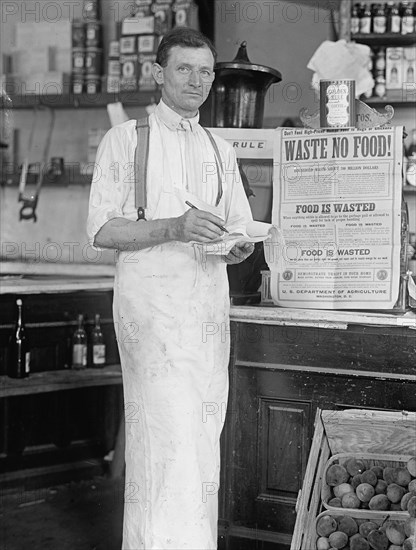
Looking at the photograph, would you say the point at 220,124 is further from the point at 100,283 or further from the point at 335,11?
the point at 335,11

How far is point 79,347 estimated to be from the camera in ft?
12.6

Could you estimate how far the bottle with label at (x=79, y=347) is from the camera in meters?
3.83

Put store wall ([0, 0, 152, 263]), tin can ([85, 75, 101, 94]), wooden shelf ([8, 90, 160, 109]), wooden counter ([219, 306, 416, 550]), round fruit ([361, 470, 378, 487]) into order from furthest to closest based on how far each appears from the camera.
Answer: store wall ([0, 0, 152, 263]) → tin can ([85, 75, 101, 94]) → wooden shelf ([8, 90, 160, 109]) → wooden counter ([219, 306, 416, 550]) → round fruit ([361, 470, 378, 487])

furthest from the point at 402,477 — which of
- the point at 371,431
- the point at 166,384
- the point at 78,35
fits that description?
the point at 78,35

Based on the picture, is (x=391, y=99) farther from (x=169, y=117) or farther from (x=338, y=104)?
(x=169, y=117)

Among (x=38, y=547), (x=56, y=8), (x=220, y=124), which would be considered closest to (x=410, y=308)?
(x=220, y=124)

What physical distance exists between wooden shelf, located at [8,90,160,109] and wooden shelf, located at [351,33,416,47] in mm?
1194

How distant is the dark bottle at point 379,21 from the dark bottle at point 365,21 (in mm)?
32

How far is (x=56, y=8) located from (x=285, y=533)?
382 cm

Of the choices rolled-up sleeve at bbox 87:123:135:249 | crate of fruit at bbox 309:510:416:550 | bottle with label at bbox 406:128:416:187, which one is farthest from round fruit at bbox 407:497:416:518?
bottle with label at bbox 406:128:416:187

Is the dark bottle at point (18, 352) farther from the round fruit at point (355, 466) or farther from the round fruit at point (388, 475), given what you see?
the round fruit at point (388, 475)

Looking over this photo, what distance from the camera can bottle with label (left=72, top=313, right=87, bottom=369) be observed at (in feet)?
12.6

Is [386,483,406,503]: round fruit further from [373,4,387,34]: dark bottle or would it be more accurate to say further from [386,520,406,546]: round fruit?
[373,4,387,34]: dark bottle

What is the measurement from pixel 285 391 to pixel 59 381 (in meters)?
1.37
